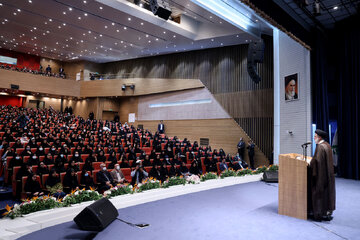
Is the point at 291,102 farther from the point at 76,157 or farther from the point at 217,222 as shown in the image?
the point at 76,157

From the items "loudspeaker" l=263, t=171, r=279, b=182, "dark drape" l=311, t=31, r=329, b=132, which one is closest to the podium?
"loudspeaker" l=263, t=171, r=279, b=182

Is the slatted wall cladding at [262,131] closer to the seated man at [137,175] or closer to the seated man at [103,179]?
the seated man at [137,175]

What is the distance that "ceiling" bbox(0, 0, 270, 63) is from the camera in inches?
404

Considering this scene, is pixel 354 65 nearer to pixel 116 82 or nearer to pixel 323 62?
pixel 323 62

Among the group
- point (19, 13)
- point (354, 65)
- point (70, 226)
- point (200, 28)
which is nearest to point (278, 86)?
point (354, 65)

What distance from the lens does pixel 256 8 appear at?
17.9ft

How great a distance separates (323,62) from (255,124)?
4.10 m

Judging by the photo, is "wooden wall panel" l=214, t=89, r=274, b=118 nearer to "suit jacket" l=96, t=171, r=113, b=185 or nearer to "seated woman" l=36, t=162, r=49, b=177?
"suit jacket" l=96, t=171, r=113, b=185

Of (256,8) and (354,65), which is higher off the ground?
(256,8)

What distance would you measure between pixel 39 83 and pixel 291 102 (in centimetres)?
1647

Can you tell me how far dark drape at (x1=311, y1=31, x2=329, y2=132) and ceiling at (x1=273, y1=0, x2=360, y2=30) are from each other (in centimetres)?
44

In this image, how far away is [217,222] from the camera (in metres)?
2.91

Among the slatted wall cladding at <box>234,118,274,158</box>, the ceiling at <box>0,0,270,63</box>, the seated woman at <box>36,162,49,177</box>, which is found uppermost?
the ceiling at <box>0,0,270,63</box>

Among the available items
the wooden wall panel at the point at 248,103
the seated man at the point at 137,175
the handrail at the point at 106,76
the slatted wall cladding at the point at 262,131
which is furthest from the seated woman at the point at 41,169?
the handrail at the point at 106,76
